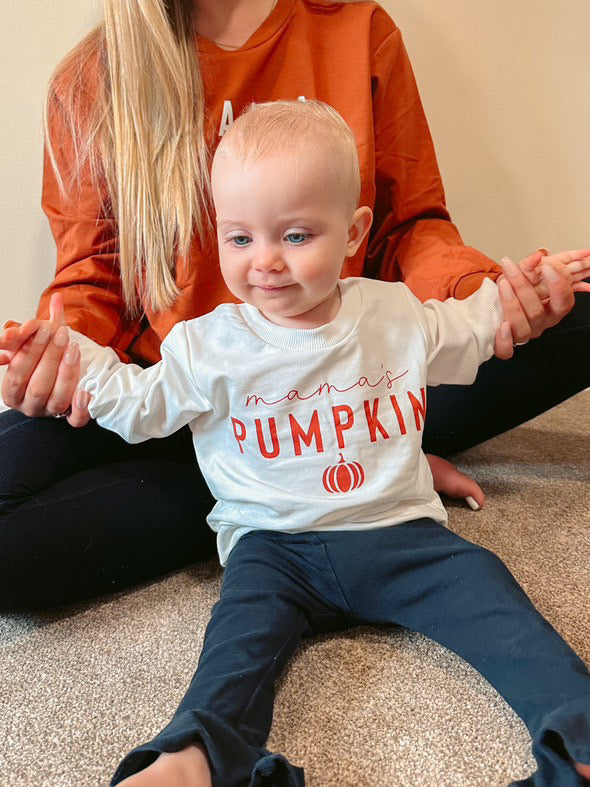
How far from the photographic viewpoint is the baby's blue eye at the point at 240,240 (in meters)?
0.72

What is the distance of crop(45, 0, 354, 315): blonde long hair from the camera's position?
0.90m

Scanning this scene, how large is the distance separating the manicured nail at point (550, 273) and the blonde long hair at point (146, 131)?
395 millimetres

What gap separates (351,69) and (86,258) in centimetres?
41

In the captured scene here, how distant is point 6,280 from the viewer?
3.83 feet

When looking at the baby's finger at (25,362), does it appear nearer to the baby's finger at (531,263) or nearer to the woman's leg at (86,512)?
the woman's leg at (86,512)

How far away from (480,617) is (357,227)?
0.38 metres

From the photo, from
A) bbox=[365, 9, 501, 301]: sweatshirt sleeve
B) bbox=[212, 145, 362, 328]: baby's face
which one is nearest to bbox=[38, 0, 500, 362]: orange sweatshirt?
bbox=[365, 9, 501, 301]: sweatshirt sleeve

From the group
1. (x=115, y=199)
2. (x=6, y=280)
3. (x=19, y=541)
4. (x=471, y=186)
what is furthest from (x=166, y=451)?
(x=471, y=186)

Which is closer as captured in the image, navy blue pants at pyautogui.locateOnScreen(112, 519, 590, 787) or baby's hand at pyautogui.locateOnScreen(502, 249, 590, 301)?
navy blue pants at pyautogui.locateOnScreen(112, 519, 590, 787)

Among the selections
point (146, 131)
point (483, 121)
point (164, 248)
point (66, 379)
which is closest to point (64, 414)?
point (66, 379)

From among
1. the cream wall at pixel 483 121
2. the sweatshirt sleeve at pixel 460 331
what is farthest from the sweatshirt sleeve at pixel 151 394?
the cream wall at pixel 483 121

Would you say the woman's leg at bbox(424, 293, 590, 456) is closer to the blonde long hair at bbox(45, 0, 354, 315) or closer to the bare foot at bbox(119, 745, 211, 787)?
the blonde long hair at bbox(45, 0, 354, 315)

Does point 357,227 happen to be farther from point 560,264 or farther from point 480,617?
point 480,617

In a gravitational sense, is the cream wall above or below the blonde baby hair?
below
